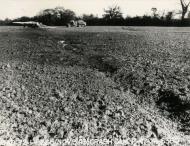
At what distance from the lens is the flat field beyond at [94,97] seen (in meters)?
3.16

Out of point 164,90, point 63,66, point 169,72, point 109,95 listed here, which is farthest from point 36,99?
point 169,72

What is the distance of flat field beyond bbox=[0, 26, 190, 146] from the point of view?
10.4 ft

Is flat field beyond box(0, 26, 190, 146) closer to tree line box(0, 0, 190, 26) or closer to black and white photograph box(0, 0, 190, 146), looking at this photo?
black and white photograph box(0, 0, 190, 146)

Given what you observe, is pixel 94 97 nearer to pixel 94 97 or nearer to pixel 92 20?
pixel 94 97

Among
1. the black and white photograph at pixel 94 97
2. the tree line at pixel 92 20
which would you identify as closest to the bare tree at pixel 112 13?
the tree line at pixel 92 20

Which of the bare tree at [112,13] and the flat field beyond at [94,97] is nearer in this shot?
the flat field beyond at [94,97]

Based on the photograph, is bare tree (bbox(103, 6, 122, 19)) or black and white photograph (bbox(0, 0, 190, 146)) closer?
black and white photograph (bbox(0, 0, 190, 146))

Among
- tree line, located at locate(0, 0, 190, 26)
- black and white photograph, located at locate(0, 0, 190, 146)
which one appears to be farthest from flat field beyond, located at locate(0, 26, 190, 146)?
tree line, located at locate(0, 0, 190, 26)

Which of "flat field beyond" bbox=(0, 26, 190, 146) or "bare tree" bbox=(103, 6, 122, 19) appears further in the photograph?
"bare tree" bbox=(103, 6, 122, 19)

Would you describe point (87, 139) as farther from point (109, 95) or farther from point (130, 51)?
point (130, 51)

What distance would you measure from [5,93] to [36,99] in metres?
0.44

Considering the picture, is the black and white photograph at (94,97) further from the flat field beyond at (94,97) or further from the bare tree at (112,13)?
the bare tree at (112,13)

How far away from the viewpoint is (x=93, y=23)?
19078 millimetres

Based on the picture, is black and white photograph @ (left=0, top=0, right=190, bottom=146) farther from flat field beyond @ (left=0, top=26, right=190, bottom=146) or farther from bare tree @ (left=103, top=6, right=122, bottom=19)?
bare tree @ (left=103, top=6, right=122, bottom=19)
